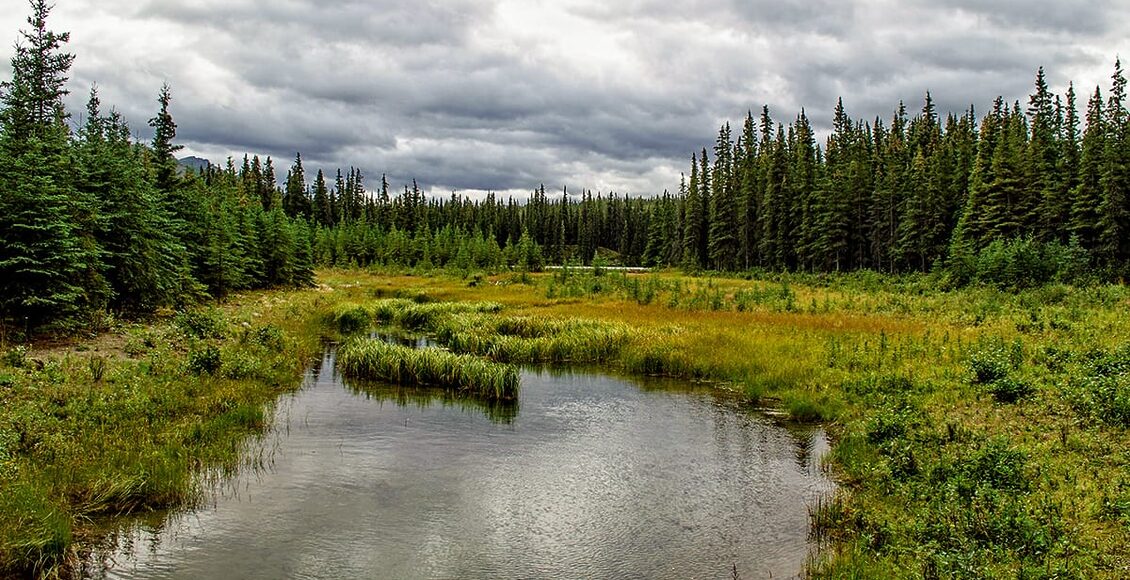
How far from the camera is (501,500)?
12039mm

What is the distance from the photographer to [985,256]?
47.9 m

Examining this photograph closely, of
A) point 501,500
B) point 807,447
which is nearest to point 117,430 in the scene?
point 501,500

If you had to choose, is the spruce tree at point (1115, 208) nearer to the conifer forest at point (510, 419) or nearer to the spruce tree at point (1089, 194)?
the spruce tree at point (1089, 194)

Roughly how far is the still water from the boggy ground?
91 centimetres

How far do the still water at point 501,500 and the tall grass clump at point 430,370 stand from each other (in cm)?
172

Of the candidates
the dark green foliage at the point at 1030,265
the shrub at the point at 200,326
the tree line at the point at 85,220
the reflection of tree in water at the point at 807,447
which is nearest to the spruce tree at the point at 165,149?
the tree line at the point at 85,220

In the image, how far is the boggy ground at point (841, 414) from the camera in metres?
9.18

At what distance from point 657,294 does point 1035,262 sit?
25441 millimetres

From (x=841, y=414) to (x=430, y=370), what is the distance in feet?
40.9

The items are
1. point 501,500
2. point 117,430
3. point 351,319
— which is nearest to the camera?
point 501,500

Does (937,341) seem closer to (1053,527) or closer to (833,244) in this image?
(1053,527)

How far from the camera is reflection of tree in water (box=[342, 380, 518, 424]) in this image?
1867 centimetres

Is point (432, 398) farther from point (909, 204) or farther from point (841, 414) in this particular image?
point (909, 204)

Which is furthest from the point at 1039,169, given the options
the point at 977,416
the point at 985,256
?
the point at 977,416
